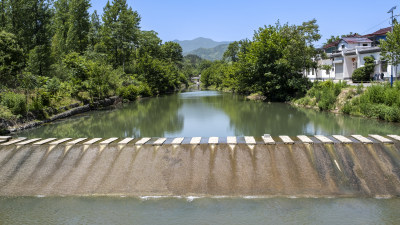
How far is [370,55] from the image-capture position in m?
A: 41.2

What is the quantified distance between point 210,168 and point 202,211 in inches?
69.7

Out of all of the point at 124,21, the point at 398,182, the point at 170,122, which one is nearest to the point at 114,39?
the point at 124,21

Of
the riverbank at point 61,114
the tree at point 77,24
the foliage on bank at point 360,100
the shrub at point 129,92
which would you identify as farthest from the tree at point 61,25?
the foliage on bank at point 360,100

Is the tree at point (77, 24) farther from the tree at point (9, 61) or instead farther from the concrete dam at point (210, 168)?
the concrete dam at point (210, 168)

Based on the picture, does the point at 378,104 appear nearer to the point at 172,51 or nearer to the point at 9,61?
the point at 9,61

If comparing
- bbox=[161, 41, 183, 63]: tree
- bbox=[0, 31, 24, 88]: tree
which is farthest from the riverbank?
bbox=[161, 41, 183, 63]: tree

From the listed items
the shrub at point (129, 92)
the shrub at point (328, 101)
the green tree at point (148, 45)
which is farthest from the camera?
the green tree at point (148, 45)

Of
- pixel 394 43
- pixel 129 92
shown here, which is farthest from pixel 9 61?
pixel 394 43

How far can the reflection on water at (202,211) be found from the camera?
7.83m

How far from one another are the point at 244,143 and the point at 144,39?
57.8 m

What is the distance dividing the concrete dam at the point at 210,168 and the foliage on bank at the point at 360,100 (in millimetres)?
12878

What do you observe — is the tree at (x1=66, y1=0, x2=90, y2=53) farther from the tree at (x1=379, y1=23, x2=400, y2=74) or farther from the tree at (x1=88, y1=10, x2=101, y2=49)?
the tree at (x1=379, y1=23, x2=400, y2=74)

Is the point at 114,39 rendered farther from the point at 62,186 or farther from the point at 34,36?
the point at 62,186

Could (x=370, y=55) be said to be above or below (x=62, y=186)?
above
